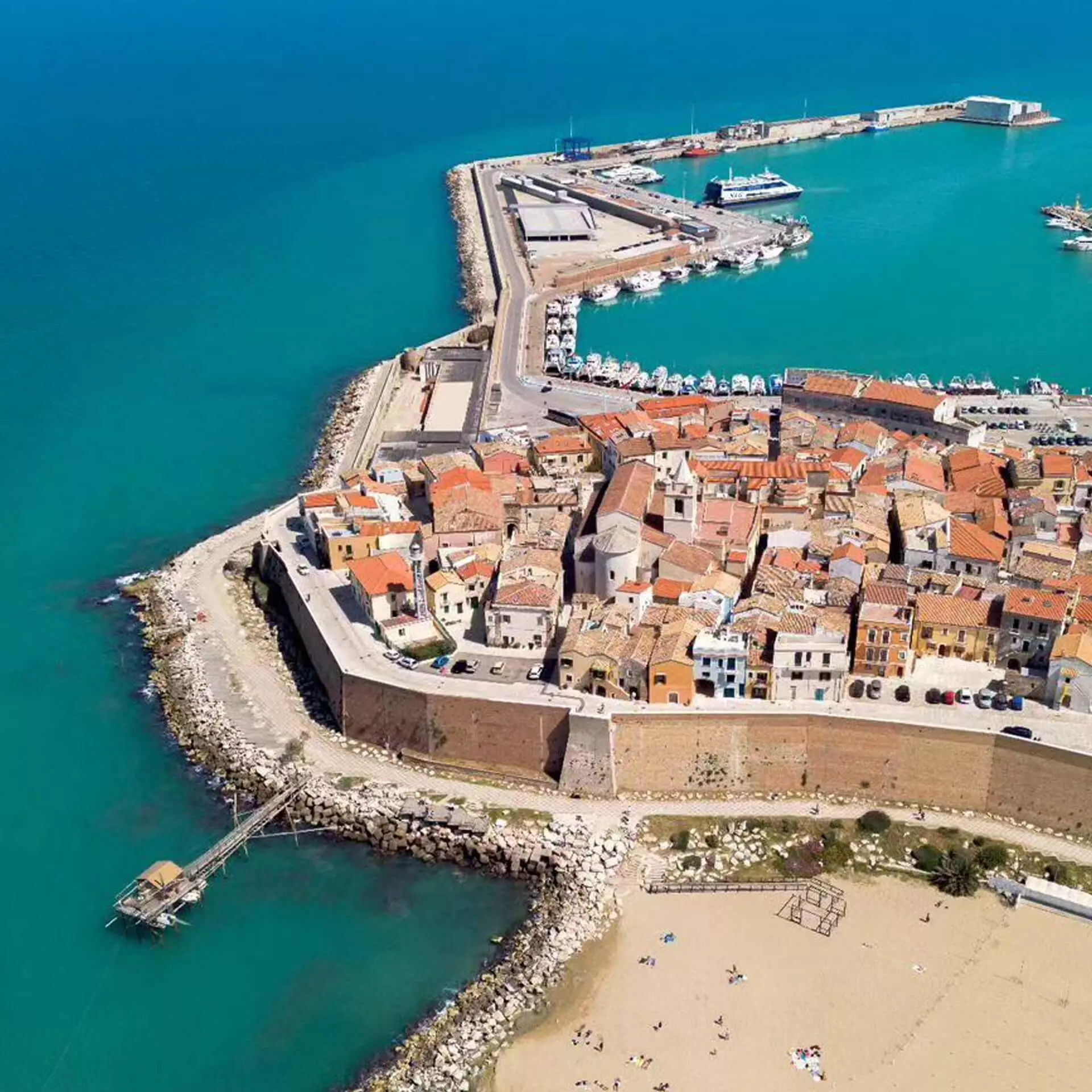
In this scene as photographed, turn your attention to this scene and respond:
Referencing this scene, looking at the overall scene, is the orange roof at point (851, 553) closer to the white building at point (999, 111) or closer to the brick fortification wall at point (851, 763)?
the brick fortification wall at point (851, 763)

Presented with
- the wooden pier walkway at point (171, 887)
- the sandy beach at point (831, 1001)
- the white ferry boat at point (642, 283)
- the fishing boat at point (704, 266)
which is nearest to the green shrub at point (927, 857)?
the sandy beach at point (831, 1001)

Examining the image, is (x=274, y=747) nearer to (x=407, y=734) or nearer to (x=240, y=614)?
(x=407, y=734)

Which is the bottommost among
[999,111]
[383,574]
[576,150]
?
[383,574]

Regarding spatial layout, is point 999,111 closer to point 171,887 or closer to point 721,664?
point 721,664

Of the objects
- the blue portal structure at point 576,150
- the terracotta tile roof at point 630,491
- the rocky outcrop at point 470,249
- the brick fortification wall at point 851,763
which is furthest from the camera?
the blue portal structure at point 576,150

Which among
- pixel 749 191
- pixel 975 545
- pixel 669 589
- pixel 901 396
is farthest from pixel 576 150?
pixel 669 589

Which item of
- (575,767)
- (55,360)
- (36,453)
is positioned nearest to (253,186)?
(55,360)
